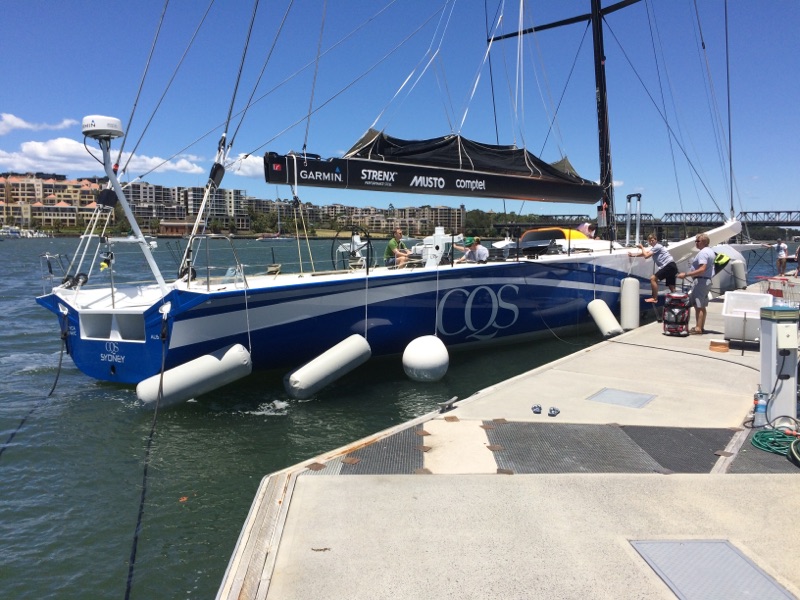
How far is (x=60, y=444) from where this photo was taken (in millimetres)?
6879

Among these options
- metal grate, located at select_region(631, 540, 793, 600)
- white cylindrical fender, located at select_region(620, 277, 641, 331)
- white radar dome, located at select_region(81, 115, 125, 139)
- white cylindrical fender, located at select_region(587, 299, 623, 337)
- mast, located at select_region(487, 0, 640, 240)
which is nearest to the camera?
metal grate, located at select_region(631, 540, 793, 600)

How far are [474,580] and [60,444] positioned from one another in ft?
19.0

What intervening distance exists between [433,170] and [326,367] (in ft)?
12.8

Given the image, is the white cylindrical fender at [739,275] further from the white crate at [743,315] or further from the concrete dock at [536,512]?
the concrete dock at [536,512]

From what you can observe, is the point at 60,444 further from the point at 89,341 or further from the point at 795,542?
the point at 795,542

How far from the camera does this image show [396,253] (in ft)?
33.4

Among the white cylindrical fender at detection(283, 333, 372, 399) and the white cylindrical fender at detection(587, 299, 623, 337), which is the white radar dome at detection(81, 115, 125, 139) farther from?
the white cylindrical fender at detection(587, 299, 623, 337)

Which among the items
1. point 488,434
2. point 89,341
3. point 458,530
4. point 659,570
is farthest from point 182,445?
point 659,570

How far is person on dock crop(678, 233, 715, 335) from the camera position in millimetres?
9695

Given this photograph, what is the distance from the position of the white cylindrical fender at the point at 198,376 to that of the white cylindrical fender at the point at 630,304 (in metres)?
8.11

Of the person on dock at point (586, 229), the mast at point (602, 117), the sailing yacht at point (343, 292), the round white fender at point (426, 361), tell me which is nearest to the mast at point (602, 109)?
the mast at point (602, 117)

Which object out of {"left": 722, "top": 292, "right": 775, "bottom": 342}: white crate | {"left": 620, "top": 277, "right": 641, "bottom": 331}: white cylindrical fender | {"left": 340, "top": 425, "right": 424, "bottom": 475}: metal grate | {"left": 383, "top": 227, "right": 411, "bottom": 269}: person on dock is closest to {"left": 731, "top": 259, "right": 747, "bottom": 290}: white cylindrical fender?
{"left": 620, "top": 277, "right": 641, "bottom": 331}: white cylindrical fender

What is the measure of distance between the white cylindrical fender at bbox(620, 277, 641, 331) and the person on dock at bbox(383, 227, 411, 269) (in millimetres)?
4868

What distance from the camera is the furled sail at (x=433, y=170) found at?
28.1 feet
